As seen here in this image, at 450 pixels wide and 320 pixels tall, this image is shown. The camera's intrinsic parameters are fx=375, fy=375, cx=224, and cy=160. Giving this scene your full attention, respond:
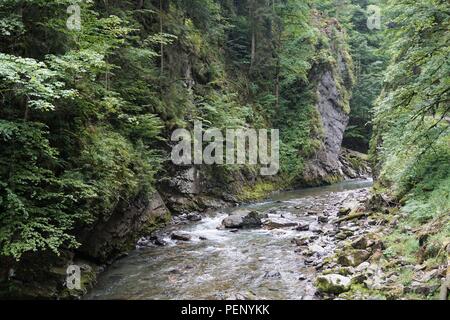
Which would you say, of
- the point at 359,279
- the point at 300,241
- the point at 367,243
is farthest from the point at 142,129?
the point at 359,279

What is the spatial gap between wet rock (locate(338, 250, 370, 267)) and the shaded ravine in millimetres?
711

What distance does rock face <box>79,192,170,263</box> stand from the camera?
363 inches

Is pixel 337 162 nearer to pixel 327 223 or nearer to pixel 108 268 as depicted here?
pixel 327 223

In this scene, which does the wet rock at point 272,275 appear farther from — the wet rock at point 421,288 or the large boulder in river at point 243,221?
the large boulder in river at point 243,221

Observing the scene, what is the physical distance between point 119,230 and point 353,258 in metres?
6.25

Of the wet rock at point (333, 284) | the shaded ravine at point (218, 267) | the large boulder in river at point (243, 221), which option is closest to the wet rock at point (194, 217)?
the shaded ravine at point (218, 267)

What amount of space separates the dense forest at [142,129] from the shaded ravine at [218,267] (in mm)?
1056

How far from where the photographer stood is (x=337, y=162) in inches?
1174

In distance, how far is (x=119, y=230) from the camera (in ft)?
34.7

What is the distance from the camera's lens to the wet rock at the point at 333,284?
23.3 feet

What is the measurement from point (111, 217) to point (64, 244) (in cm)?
223

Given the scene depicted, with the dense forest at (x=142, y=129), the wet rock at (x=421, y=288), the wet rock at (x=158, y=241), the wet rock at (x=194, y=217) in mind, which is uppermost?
the dense forest at (x=142, y=129)

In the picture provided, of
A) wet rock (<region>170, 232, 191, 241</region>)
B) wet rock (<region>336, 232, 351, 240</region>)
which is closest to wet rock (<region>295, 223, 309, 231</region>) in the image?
wet rock (<region>336, 232, 351, 240</region>)

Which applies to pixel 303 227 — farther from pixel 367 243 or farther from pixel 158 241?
pixel 158 241
